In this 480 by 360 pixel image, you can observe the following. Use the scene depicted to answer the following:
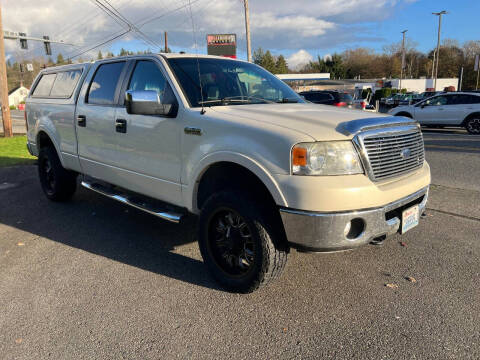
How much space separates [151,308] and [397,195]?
6.80 ft

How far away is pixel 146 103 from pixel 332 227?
1.96 m

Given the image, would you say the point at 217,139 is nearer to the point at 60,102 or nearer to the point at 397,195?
the point at 397,195

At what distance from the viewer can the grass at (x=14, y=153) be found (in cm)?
988

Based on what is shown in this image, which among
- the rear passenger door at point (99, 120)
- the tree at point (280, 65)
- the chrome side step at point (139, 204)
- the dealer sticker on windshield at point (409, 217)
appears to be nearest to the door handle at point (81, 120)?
the rear passenger door at point (99, 120)

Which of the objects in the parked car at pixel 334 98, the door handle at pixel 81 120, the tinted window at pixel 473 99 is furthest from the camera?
the parked car at pixel 334 98

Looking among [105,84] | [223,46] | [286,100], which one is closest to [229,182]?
[286,100]

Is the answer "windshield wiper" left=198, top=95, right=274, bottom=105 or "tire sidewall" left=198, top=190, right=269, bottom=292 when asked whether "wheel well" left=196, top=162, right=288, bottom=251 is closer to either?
"tire sidewall" left=198, top=190, right=269, bottom=292

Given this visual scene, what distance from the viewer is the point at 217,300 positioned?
3.16m

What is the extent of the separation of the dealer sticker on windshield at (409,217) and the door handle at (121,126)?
2841 millimetres

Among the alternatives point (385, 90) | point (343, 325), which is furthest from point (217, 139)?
point (385, 90)

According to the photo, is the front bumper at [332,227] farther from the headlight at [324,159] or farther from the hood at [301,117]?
the hood at [301,117]

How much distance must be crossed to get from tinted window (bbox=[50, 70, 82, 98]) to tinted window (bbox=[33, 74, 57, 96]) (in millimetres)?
178

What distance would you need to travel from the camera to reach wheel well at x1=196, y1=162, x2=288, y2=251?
2986 mm

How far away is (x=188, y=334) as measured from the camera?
107 inches
